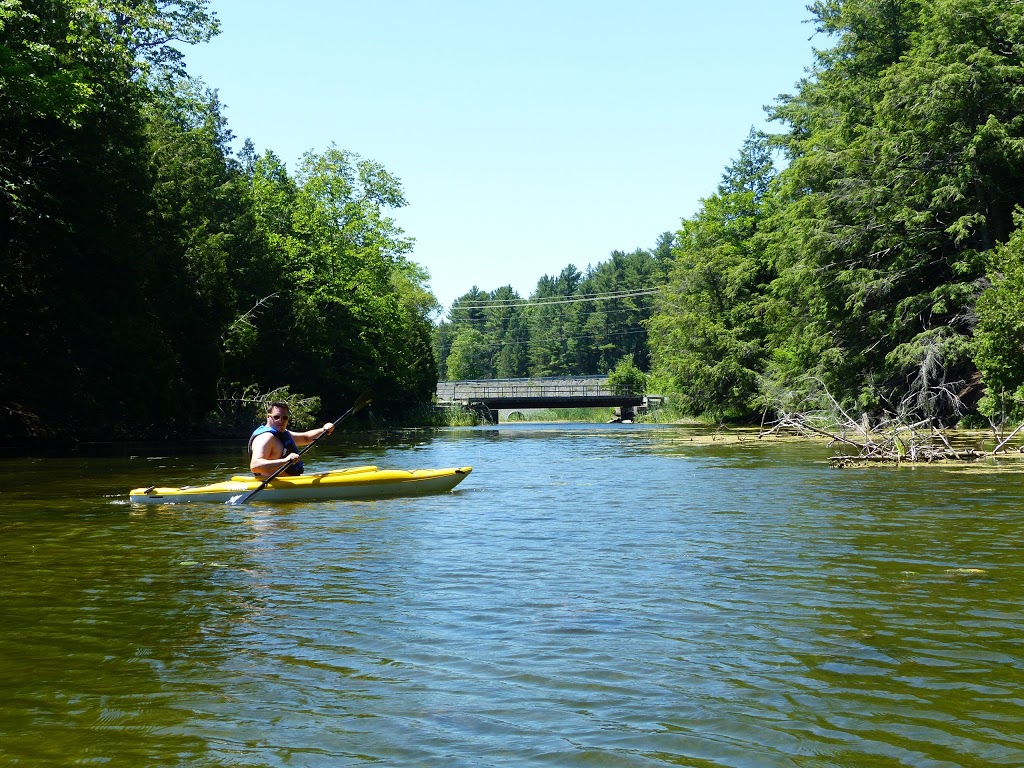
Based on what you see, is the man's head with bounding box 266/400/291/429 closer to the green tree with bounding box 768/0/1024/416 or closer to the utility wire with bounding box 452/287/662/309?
the green tree with bounding box 768/0/1024/416

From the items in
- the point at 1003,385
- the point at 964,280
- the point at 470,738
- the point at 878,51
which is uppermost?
the point at 878,51

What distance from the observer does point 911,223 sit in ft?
98.5

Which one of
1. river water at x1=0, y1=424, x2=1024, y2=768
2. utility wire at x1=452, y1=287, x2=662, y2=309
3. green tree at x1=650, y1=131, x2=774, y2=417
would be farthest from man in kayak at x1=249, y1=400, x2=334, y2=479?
utility wire at x1=452, y1=287, x2=662, y2=309

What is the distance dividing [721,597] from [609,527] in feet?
13.9

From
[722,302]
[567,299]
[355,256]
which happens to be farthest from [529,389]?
[567,299]

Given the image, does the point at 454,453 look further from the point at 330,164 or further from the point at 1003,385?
the point at 330,164

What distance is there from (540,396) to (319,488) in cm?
5043

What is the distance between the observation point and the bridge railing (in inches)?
2808

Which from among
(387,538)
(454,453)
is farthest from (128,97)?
(387,538)

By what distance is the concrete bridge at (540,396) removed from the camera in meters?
63.3

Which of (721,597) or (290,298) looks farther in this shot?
(290,298)

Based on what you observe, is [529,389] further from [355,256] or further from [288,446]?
[288,446]

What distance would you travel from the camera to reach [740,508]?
13.3 meters

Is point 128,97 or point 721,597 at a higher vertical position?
point 128,97
